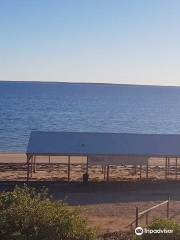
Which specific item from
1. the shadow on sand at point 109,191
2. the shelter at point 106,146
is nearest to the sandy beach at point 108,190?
the shadow on sand at point 109,191

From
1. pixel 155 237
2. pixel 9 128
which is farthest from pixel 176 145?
pixel 9 128

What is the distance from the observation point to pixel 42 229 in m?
11.0

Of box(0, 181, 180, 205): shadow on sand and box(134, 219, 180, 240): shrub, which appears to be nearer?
box(134, 219, 180, 240): shrub

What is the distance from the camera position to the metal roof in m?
29.3

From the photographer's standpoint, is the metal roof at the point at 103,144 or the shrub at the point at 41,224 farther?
the metal roof at the point at 103,144

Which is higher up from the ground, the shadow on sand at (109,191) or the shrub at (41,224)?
the shrub at (41,224)

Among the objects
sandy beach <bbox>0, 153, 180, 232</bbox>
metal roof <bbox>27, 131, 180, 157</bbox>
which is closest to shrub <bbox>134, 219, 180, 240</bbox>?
sandy beach <bbox>0, 153, 180, 232</bbox>

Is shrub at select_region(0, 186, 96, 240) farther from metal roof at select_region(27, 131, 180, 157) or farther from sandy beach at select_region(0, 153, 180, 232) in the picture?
metal roof at select_region(27, 131, 180, 157)

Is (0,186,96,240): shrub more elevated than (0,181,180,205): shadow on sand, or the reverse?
(0,186,96,240): shrub

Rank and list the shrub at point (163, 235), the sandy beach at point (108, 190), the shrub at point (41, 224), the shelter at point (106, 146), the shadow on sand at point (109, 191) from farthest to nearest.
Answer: the shelter at point (106, 146)
the shadow on sand at point (109, 191)
the sandy beach at point (108, 190)
the shrub at point (41, 224)
the shrub at point (163, 235)

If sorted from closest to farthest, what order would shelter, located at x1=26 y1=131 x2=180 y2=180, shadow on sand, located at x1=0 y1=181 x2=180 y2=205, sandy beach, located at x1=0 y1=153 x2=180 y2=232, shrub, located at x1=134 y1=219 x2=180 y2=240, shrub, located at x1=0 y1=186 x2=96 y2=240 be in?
1. shrub, located at x1=134 y1=219 x2=180 y2=240
2. shrub, located at x1=0 y1=186 x2=96 y2=240
3. sandy beach, located at x1=0 y1=153 x2=180 y2=232
4. shadow on sand, located at x1=0 y1=181 x2=180 y2=205
5. shelter, located at x1=26 y1=131 x2=180 y2=180

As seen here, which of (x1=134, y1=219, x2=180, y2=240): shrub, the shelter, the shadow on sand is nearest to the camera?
(x1=134, y1=219, x2=180, y2=240): shrub

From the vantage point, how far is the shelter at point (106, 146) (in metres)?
29.2

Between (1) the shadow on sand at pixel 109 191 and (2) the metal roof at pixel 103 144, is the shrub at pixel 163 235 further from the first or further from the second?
(2) the metal roof at pixel 103 144
